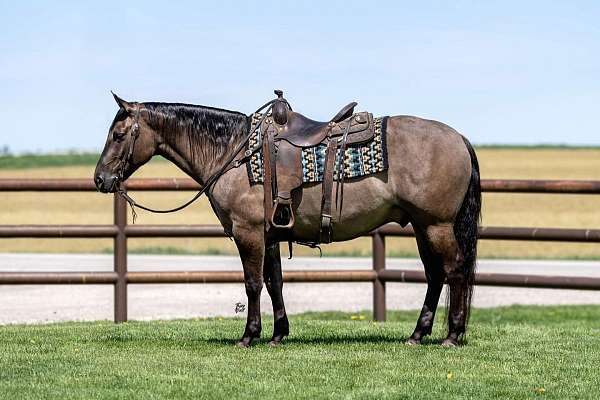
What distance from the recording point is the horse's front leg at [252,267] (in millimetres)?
8258

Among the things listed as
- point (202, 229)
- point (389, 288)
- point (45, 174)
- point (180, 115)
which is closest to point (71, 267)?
point (389, 288)

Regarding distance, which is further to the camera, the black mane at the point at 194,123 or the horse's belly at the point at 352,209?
the black mane at the point at 194,123

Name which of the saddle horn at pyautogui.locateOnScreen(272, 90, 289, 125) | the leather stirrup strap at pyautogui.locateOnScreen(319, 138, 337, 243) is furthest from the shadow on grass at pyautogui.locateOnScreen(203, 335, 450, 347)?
the saddle horn at pyautogui.locateOnScreen(272, 90, 289, 125)

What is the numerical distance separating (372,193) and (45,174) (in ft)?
121

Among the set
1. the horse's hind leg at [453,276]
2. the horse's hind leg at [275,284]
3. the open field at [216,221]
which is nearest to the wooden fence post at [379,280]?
the horse's hind leg at [275,284]

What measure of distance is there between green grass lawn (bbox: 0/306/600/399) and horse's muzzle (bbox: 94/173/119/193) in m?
1.15

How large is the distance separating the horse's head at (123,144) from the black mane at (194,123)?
0.33 ft

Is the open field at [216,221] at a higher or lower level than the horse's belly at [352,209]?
lower

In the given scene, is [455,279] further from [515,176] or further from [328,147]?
[515,176]

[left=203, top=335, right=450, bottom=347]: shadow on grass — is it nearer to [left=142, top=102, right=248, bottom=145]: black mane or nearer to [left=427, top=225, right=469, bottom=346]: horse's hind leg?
[left=427, top=225, right=469, bottom=346]: horse's hind leg

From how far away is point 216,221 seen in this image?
3056 centimetres

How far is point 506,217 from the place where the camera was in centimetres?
3212

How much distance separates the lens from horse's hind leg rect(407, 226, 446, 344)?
28.2ft

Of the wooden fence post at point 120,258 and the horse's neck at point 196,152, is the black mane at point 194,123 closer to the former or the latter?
the horse's neck at point 196,152
